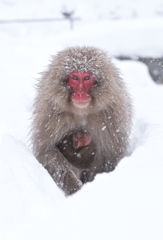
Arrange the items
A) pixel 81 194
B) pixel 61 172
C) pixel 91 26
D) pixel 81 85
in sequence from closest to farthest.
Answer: pixel 81 194
pixel 81 85
pixel 61 172
pixel 91 26

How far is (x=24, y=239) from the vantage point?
140cm

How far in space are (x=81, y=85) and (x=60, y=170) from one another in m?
0.54

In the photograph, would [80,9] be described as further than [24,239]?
Yes

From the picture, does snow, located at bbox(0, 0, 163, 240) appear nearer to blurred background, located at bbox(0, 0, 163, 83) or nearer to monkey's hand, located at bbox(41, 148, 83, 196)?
monkey's hand, located at bbox(41, 148, 83, 196)

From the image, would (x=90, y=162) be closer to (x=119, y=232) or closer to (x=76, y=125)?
(x=76, y=125)

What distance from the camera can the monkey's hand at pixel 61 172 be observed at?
2693 mm

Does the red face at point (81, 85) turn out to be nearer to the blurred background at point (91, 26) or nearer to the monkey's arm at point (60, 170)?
the monkey's arm at point (60, 170)

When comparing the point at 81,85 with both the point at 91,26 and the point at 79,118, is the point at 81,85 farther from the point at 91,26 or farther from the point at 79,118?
the point at 91,26

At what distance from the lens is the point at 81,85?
8.64 ft

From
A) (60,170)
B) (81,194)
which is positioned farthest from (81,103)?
(81,194)

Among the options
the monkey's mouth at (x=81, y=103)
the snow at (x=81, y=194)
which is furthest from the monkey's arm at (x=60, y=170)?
the monkey's mouth at (x=81, y=103)

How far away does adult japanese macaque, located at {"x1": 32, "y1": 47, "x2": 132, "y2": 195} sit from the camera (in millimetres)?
2688

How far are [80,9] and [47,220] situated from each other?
49.3 feet

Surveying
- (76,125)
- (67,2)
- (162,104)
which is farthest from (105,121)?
(67,2)
